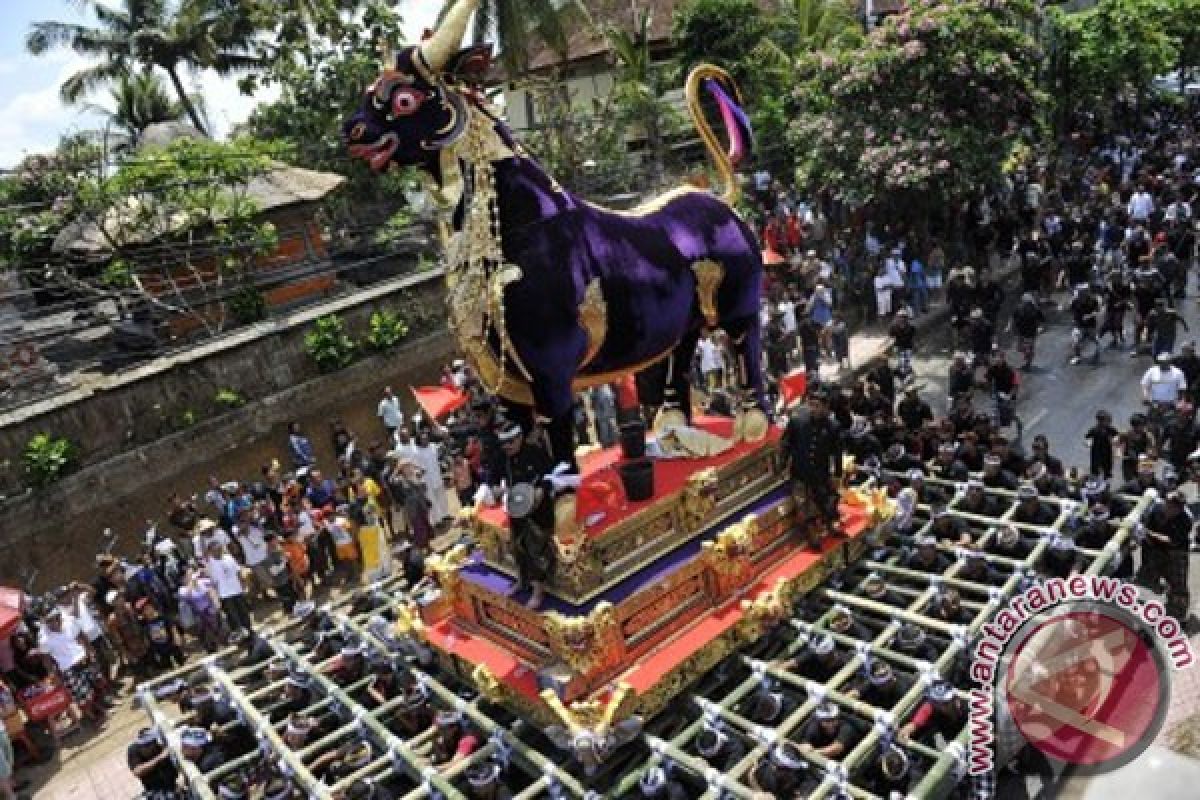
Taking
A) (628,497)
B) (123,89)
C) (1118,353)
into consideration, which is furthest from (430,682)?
(123,89)

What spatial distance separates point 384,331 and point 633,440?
32.7ft

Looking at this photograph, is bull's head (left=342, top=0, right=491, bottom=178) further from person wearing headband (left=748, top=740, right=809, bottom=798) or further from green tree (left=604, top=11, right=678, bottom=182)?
green tree (left=604, top=11, right=678, bottom=182)

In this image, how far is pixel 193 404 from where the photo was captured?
52.1 ft

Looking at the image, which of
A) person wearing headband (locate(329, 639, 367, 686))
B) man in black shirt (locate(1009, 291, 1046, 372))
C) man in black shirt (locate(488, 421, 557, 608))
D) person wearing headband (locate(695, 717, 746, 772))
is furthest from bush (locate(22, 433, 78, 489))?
man in black shirt (locate(1009, 291, 1046, 372))

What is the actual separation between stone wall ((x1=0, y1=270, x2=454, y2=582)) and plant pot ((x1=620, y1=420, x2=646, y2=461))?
30.4ft

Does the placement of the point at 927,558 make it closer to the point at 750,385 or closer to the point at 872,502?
the point at 872,502

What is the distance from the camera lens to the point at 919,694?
7.73 metres

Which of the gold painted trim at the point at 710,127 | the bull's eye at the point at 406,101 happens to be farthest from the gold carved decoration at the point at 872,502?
the bull's eye at the point at 406,101

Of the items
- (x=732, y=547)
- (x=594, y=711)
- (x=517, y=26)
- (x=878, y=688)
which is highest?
(x=517, y=26)

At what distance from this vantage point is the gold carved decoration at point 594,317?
26.6 feet

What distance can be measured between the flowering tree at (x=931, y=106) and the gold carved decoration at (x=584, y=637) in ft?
42.0

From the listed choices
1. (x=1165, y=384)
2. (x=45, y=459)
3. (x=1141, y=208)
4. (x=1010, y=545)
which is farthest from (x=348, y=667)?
(x=1141, y=208)

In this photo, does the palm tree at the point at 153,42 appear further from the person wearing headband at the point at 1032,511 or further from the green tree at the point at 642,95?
the person wearing headband at the point at 1032,511

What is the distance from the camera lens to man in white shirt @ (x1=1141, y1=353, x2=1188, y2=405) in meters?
12.7
